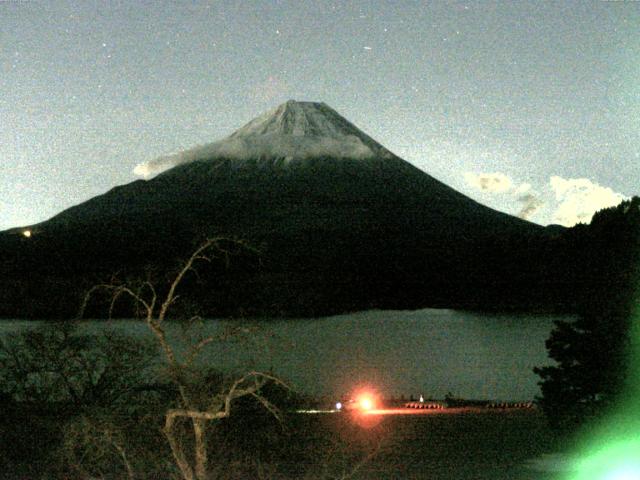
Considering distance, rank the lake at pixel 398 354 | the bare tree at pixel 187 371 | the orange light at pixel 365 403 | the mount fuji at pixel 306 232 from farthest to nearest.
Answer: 1. the mount fuji at pixel 306 232
2. the lake at pixel 398 354
3. the orange light at pixel 365 403
4. the bare tree at pixel 187 371

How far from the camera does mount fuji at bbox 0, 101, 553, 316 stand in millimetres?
75875

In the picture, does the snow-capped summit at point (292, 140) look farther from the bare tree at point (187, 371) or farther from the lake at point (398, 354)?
the bare tree at point (187, 371)

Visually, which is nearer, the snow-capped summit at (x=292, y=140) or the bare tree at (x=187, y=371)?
the bare tree at (x=187, y=371)

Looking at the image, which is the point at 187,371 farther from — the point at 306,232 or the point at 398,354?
the point at 306,232

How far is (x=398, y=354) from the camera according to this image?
4303 cm

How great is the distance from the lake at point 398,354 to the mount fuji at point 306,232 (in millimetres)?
6825

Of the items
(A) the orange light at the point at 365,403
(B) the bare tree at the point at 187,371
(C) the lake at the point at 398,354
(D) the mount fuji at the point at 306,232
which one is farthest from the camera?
(D) the mount fuji at the point at 306,232

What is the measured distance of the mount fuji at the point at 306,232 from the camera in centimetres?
7588

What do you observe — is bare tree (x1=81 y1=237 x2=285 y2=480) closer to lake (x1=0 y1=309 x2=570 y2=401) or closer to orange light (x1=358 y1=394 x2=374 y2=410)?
lake (x1=0 y1=309 x2=570 y2=401)

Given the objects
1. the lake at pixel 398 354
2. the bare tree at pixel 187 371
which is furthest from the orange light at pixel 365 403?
the bare tree at pixel 187 371

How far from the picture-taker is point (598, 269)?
8891mm

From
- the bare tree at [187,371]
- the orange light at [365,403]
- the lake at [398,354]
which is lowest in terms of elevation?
the lake at [398,354]

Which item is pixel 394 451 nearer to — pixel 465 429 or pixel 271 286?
pixel 465 429

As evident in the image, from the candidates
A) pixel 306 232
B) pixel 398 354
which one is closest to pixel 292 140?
pixel 306 232
